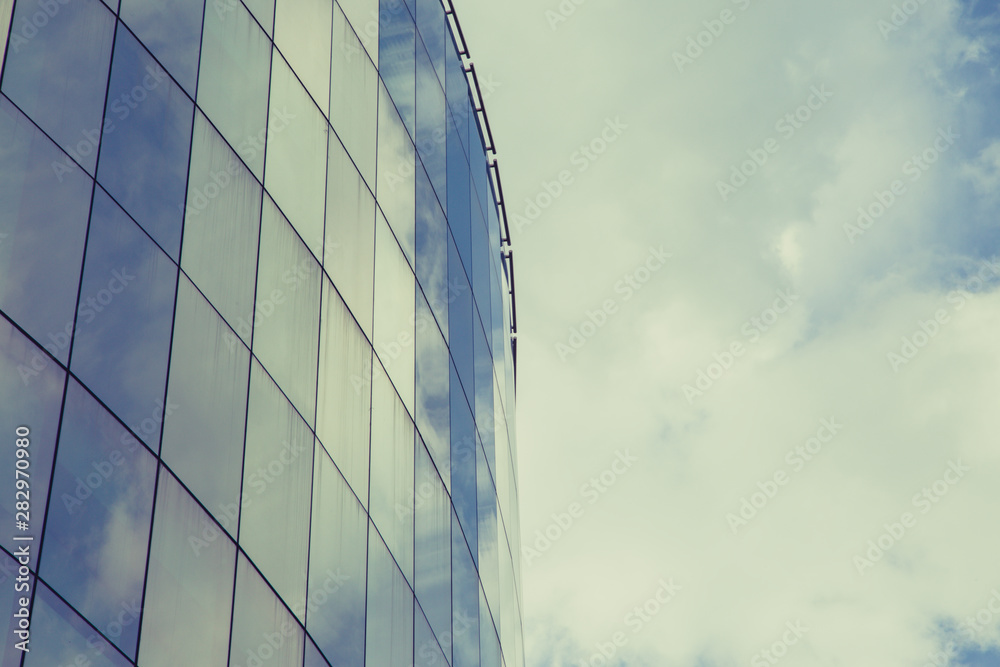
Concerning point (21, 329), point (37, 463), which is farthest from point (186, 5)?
point (37, 463)

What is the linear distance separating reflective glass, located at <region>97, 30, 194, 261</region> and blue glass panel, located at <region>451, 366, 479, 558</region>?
1179cm

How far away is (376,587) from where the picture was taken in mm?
18141

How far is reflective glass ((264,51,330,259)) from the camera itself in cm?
1711

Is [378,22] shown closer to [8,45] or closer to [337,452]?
[337,452]

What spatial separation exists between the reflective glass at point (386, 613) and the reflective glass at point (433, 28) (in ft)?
46.5

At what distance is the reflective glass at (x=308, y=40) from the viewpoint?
18.2 m

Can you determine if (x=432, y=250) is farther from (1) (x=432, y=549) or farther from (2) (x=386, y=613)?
(2) (x=386, y=613)

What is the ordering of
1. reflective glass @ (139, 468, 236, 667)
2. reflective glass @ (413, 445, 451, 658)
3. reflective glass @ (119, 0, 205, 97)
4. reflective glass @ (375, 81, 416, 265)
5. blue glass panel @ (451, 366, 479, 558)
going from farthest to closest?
blue glass panel @ (451, 366, 479, 558) → reflective glass @ (375, 81, 416, 265) → reflective glass @ (413, 445, 451, 658) → reflective glass @ (119, 0, 205, 97) → reflective glass @ (139, 468, 236, 667)

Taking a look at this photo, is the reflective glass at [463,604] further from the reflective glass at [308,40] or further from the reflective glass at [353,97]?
the reflective glass at [308,40]

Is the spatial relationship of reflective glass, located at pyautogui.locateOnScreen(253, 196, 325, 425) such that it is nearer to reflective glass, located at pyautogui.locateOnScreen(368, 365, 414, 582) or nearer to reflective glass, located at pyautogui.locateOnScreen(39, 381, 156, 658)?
reflective glass, located at pyautogui.locateOnScreen(368, 365, 414, 582)

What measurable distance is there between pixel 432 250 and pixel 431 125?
12.3ft

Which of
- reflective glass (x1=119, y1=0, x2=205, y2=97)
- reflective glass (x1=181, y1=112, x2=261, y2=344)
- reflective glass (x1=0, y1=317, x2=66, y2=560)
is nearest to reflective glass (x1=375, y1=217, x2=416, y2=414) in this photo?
reflective glass (x1=181, y1=112, x2=261, y2=344)

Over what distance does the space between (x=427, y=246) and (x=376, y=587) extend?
9064 mm

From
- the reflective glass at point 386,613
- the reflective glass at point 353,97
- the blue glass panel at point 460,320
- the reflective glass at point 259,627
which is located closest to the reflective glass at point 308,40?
the reflective glass at point 353,97
